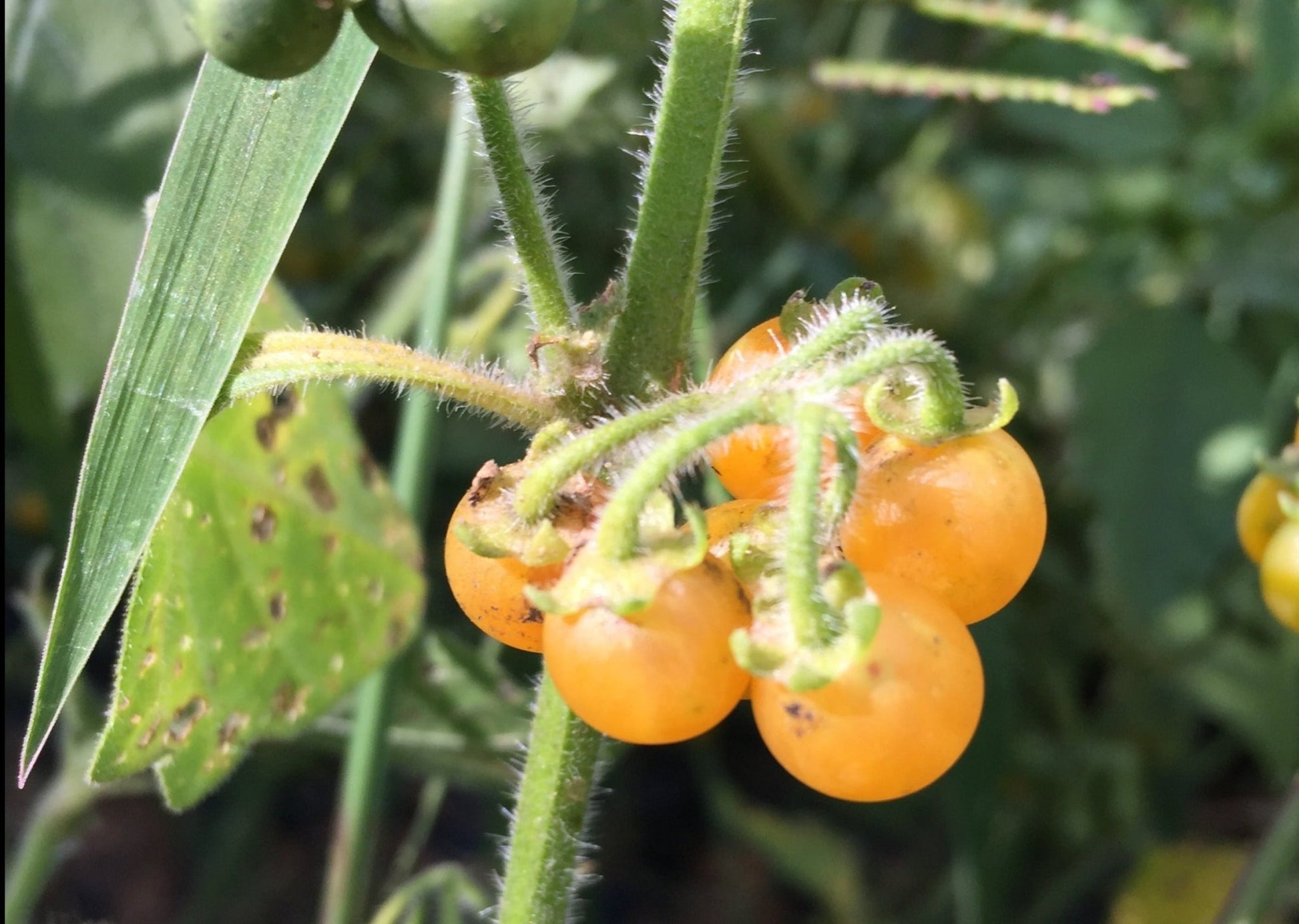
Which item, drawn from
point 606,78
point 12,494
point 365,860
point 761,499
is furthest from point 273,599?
point 12,494

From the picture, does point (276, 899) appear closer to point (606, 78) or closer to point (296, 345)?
point (606, 78)

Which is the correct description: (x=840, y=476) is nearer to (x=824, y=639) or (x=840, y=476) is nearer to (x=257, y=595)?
(x=824, y=639)

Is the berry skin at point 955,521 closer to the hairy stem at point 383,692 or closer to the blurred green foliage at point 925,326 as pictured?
the hairy stem at point 383,692

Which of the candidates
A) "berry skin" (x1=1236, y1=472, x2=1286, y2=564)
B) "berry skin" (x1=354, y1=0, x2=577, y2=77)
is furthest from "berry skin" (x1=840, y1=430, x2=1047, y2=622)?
"berry skin" (x1=1236, y1=472, x2=1286, y2=564)

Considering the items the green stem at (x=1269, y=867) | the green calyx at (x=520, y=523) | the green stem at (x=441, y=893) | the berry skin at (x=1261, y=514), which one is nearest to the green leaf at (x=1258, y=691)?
the green stem at (x=1269, y=867)

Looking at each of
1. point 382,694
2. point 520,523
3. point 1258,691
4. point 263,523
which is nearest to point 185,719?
point 263,523

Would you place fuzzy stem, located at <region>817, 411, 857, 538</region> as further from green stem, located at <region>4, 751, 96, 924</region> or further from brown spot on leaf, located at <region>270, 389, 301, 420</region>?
green stem, located at <region>4, 751, 96, 924</region>
